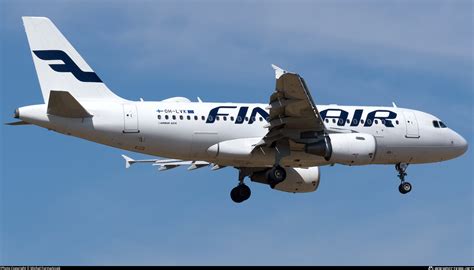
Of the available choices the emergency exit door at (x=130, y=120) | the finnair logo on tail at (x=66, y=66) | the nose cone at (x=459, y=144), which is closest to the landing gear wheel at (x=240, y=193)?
the emergency exit door at (x=130, y=120)

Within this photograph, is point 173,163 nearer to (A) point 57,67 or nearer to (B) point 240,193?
(B) point 240,193

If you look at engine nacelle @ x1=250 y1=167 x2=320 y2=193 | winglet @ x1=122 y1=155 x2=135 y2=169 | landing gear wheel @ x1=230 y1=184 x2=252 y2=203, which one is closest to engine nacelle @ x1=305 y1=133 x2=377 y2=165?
engine nacelle @ x1=250 y1=167 x2=320 y2=193

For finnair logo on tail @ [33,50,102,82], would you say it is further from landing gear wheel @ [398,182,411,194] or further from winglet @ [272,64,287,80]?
landing gear wheel @ [398,182,411,194]

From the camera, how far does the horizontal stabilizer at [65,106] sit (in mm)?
48625

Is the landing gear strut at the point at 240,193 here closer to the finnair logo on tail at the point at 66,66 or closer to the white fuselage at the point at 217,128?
the white fuselage at the point at 217,128

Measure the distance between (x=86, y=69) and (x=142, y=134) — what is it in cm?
407

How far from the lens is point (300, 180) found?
57.8 metres

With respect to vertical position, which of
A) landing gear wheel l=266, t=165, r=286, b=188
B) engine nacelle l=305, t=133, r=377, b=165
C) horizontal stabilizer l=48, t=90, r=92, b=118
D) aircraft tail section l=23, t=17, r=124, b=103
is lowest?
landing gear wheel l=266, t=165, r=286, b=188

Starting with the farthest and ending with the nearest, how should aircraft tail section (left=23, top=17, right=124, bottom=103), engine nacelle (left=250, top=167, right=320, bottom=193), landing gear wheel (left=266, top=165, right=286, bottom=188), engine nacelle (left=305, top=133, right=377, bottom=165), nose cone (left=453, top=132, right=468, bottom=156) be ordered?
engine nacelle (left=250, top=167, right=320, bottom=193), nose cone (left=453, top=132, right=468, bottom=156), landing gear wheel (left=266, top=165, right=286, bottom=188), engine nacelle (left=305, top=133, right=377, bottom=165), aircraft tail section (left=23, top=17, right=124, bottom=103)

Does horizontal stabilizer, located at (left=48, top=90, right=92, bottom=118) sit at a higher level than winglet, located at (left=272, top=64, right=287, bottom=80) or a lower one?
lower

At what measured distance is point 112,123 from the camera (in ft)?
164

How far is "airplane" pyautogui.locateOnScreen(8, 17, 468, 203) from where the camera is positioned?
49.9 metres

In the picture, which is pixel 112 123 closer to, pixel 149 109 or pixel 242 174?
pixel 149 109

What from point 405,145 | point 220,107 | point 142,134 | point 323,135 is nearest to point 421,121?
point 405,145
